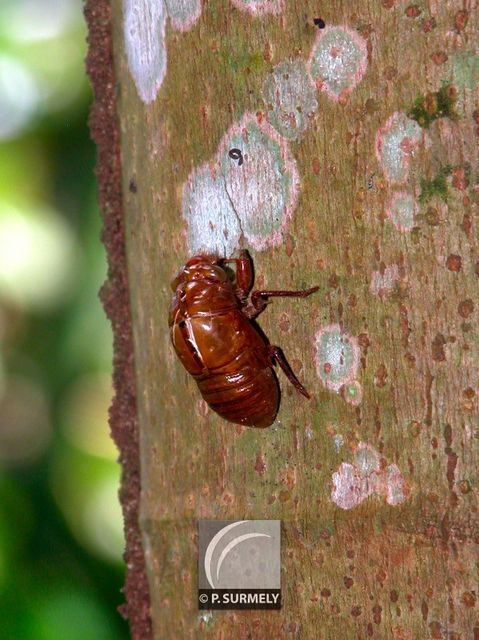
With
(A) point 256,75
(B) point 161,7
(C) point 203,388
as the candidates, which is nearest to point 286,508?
(C) point 203,388

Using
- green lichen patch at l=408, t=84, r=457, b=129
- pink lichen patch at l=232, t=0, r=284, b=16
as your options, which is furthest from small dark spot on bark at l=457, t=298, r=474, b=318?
pink lichen patch at l=232, t=0, r=284, b=16

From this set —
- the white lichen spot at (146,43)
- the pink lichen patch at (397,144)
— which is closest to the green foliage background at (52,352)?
the white lichen spot at (146,43)

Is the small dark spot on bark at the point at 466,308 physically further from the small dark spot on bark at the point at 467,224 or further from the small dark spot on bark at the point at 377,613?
the small dark spot on bark at the point at 377,613

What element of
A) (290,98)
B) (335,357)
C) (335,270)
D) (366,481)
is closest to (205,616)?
(366,481)

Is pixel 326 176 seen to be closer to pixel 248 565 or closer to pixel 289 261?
pixel 289 261

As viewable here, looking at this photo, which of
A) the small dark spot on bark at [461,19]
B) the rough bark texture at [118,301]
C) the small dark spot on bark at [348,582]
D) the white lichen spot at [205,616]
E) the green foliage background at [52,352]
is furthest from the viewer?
the green foliage background at [52,352]

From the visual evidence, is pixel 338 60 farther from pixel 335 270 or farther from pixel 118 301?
pixel 118 301
